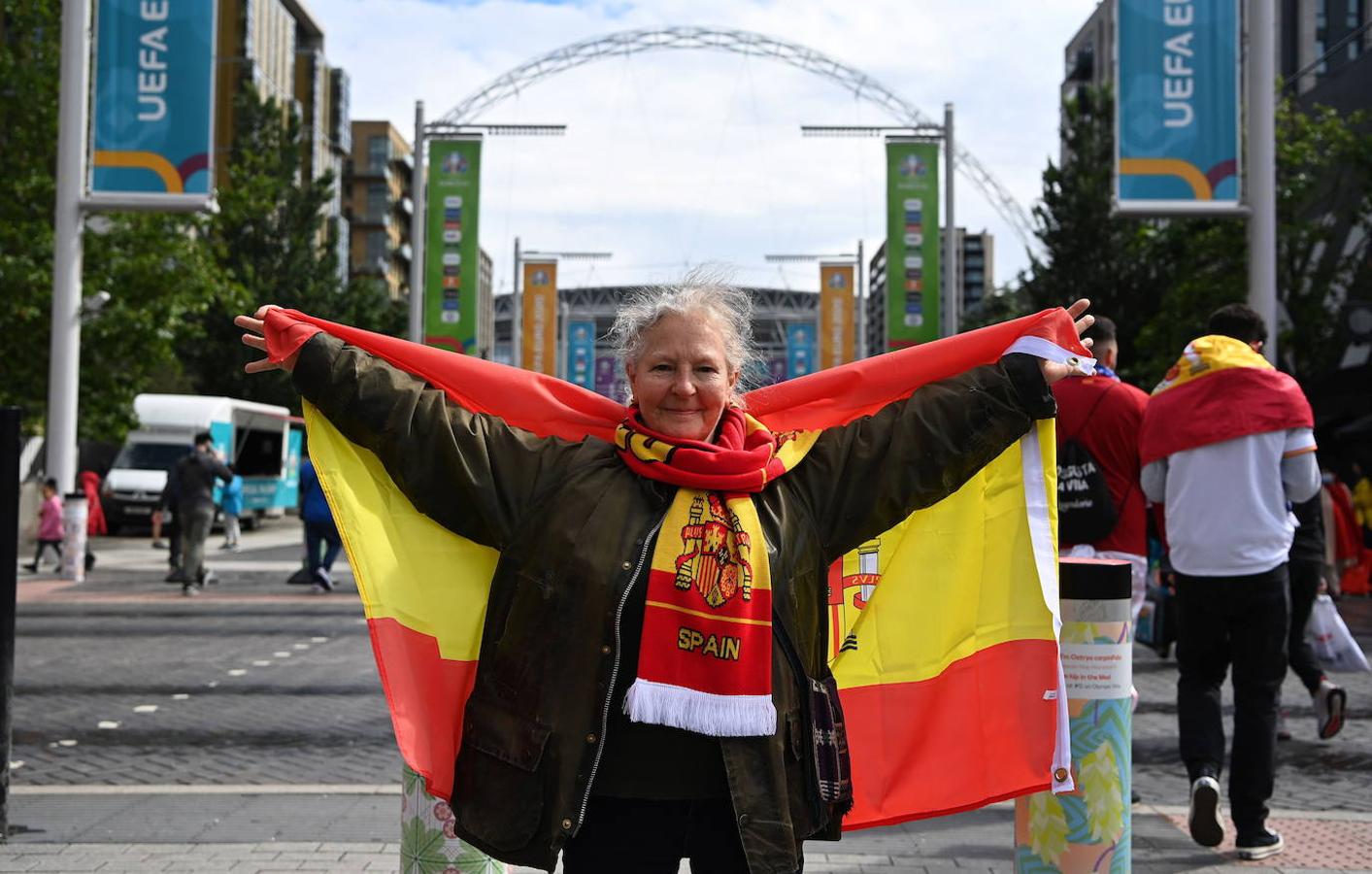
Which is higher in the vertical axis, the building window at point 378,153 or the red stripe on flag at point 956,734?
the building window at point 378,153

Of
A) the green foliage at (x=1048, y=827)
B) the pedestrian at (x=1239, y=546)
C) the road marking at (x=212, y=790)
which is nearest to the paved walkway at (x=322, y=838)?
the road marking at (x=212, y=790)

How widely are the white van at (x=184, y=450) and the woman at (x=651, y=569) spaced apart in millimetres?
26568

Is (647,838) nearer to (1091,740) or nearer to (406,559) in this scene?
(406,559)

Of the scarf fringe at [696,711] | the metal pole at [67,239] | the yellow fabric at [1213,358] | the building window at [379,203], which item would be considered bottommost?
the scarf fringe at [696,711]

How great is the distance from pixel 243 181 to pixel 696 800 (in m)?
24.9

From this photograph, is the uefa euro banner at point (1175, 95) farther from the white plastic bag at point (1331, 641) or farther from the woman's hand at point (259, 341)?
the woman's hand at point (259, 341)

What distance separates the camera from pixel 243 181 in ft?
84.2

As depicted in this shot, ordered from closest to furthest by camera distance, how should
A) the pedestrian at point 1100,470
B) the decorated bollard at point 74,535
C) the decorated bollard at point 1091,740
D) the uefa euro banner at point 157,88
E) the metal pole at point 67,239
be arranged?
the decorated bollard at point 1091,740 → the pedestrian at point 1100,470 → the uefa euro banner at point 157,88 → the decorated bollard at point 74,535 → the metal pole at point 67,239

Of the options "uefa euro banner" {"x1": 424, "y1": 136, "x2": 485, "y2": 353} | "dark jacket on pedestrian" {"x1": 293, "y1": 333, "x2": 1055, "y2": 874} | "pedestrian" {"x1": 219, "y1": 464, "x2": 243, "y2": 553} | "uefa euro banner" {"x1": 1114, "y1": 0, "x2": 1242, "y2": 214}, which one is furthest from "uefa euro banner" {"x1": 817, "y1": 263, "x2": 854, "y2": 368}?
"dark jacket on pedestrian" {"x1": 293, "y1": 333, "x2": 1055, "y2": 874}

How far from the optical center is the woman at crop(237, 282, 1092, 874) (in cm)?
270

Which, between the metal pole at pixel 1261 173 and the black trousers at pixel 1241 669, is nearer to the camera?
the black trousers at pixel 1241 669

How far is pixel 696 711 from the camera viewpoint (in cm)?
268

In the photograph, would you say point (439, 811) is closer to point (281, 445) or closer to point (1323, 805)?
Result: point (1323, 805)

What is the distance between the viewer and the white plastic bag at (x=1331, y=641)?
677 cm
